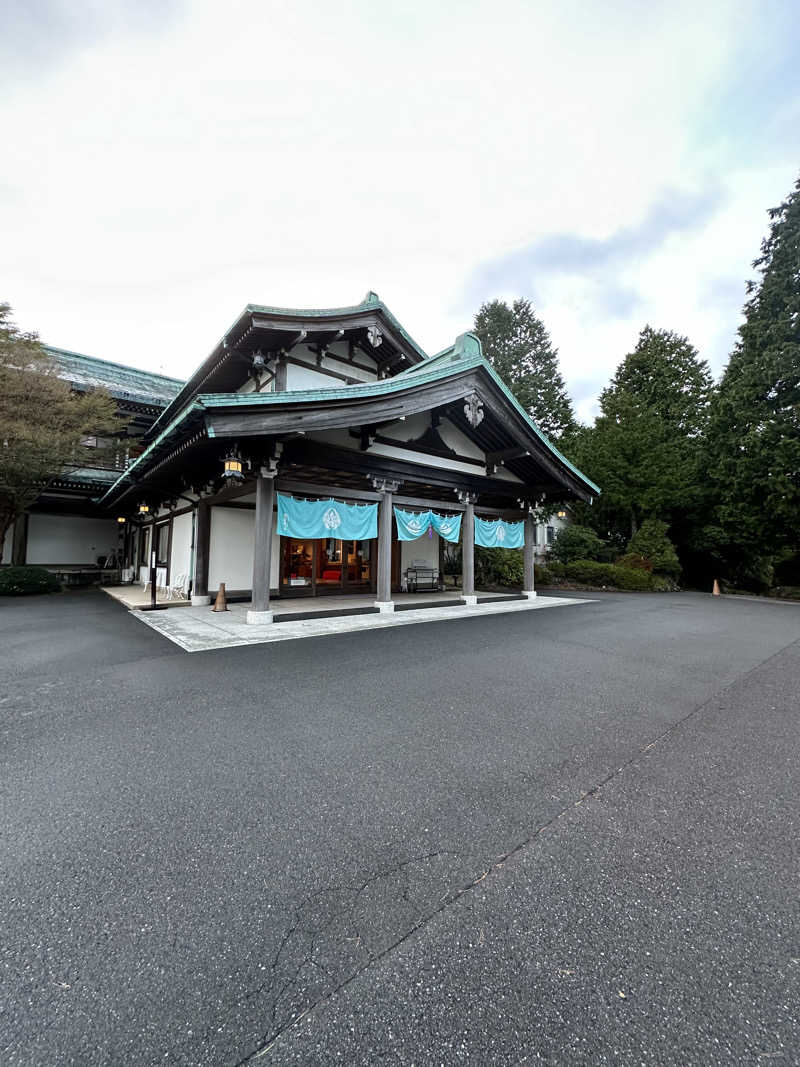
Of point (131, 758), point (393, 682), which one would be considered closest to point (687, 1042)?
point (131, 758)

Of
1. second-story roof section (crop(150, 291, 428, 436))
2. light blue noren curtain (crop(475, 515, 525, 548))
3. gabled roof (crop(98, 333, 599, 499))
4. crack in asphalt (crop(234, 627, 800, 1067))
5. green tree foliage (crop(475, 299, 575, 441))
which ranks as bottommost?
crack in asphalt (crop(234, 627, 800, 1067))

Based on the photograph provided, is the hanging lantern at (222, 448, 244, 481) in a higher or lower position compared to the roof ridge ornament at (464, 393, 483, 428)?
lower

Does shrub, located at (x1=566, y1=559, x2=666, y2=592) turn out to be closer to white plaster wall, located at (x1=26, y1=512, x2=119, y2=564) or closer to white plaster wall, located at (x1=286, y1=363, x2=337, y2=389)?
white plaster wall, located at (x1=286, y1=363, x2=337, y2=389)

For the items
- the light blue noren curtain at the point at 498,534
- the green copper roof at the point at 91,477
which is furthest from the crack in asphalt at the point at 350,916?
the green copper roof at the point at 91,477

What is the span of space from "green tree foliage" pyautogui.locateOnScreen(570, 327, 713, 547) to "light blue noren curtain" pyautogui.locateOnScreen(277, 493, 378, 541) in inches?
581

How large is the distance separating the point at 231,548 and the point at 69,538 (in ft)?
35.8

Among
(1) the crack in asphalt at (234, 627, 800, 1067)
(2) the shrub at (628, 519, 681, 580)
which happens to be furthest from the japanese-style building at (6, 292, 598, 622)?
(2) the shrub at (628, 519, 681, 580)

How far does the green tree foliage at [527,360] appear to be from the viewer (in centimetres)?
2495

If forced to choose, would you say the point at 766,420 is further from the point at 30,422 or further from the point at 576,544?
the point at 30,422

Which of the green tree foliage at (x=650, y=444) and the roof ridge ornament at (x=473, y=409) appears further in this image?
the green tree foliage at (x=650, y=444)

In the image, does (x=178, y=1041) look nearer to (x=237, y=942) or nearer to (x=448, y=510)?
(x=237, y=942)

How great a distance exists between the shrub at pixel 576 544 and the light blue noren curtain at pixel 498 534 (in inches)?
335

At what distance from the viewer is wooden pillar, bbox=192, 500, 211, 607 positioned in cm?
952

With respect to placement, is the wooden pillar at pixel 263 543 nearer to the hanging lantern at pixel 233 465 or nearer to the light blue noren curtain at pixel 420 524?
the hanging lantern at pixel 233 465
